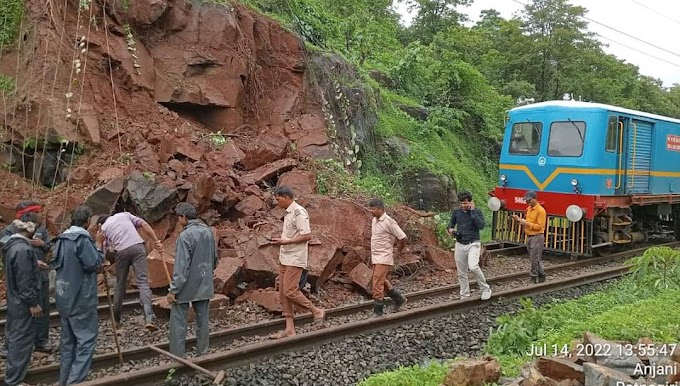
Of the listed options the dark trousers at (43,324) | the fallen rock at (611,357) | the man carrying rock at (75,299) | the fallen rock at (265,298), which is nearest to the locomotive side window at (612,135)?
the fallen rock at (265,298)

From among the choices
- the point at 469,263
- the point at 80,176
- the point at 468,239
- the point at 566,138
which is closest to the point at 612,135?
the point at 566,138

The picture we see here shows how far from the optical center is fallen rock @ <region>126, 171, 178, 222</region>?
949 cm

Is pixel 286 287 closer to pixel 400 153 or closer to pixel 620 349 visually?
pixel 620 349

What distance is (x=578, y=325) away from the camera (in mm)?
5816

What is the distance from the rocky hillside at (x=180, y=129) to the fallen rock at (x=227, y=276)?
0.03 meters

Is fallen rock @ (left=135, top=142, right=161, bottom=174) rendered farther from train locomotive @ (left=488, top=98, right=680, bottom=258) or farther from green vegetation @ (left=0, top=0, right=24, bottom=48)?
train locomotive @ (left=488, top=98, right=680, bottom=258)

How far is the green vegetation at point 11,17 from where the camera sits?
37.6 feet

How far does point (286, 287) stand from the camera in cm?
691

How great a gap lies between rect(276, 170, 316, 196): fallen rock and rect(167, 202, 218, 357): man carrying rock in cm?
509

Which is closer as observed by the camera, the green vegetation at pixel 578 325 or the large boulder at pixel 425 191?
the green vegetation at pixel 578 325

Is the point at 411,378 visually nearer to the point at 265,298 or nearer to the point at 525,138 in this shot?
the point at 265,298

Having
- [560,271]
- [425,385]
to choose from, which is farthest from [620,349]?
[560,271]

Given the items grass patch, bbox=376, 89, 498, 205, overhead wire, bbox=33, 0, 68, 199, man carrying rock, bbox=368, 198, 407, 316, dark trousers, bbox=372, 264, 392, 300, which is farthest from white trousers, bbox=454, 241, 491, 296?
grass patch, bbox=376, 89, 498, 205

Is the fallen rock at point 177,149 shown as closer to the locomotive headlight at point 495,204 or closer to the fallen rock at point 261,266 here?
the fallen rock at point 261,266
